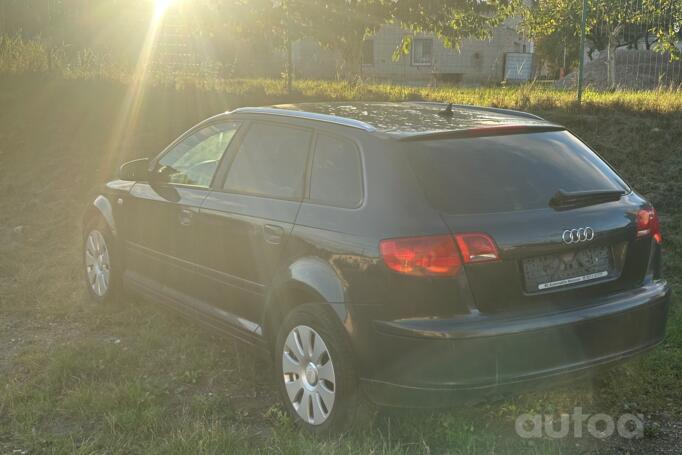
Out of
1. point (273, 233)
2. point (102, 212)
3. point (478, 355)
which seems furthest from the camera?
point (102, 212)

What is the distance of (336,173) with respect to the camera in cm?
405

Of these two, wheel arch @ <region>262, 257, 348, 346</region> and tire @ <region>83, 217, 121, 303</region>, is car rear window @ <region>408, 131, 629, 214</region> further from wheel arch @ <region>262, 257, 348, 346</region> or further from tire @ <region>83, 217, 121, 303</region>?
tire @ <region>83, 217, 121, 303</region>

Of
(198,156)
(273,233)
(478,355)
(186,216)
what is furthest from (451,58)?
(478,355)

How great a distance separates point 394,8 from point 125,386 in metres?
12.4

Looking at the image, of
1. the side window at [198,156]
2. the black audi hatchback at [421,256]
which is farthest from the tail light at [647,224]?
the side window at [198,156]

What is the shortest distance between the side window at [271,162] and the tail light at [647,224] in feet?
5.71

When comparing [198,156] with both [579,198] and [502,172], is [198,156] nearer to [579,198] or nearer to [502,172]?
[502,172]

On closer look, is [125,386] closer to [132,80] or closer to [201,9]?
[132,80]

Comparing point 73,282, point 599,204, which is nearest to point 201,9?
point 73,282

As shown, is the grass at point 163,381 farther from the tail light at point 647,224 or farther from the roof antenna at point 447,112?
the roof antenna at point 447,112

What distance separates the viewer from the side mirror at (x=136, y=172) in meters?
5.64

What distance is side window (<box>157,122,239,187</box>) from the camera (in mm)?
5012

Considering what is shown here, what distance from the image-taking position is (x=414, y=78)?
121ft

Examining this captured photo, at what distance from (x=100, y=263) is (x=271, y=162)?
2.37 meters
